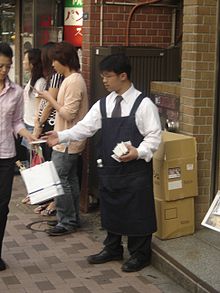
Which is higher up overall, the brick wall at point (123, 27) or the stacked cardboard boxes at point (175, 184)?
the brick wall at point (123, 27)

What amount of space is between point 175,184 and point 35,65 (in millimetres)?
2810

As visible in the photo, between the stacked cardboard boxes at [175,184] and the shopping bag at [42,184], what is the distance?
1.01m

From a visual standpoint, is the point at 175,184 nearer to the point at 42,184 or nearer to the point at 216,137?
the point at 216,137

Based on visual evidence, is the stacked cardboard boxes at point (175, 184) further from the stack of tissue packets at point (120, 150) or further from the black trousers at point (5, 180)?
the black trousers at point (5, 180)

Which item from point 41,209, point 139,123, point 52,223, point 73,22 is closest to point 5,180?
point 139,123

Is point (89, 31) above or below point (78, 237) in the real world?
above

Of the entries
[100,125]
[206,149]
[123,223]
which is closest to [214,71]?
[206,149]

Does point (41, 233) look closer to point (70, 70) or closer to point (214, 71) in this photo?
point (70, 70)

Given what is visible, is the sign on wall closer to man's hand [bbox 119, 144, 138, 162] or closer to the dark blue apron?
the dark blue apron

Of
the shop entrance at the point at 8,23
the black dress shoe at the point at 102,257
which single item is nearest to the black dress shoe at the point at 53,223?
the black dress shoe at the point at 102,257

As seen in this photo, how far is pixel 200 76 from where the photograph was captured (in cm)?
595

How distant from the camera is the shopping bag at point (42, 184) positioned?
205 inches

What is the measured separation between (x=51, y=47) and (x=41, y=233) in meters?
1.99

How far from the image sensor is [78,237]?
21.7 ft
